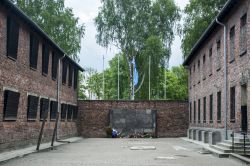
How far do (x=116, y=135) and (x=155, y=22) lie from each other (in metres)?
14.3

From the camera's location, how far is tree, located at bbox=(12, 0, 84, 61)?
46.1 metres

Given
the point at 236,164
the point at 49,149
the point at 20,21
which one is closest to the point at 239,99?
the point at 236,164

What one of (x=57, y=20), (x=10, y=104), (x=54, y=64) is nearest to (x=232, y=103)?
(x=10, y=104)

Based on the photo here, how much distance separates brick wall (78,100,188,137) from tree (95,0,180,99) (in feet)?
32.6

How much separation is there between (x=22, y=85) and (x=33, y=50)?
2706 millimetres

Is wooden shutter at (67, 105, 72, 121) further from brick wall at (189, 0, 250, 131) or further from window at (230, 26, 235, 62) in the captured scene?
window at (230, 26, 235, 62)

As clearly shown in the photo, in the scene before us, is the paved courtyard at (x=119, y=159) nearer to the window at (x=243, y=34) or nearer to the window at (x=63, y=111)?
the window at (x=243, y=34)

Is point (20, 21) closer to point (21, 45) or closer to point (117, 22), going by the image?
point (21, 45)

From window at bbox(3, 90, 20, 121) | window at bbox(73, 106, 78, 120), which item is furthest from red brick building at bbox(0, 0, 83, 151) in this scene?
window at bbox(73, 106, 78, 120)

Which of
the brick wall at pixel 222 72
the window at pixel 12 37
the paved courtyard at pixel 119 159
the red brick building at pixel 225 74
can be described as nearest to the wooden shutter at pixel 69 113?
the red brick building at pixel 225 74

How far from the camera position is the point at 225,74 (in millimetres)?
23391

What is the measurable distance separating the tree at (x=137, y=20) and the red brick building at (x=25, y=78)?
1762 cm

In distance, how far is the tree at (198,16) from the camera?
137ft

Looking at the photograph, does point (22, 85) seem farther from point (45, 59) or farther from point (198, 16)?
point (198, 16)
